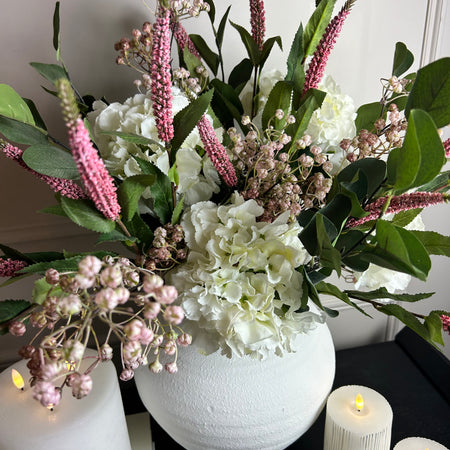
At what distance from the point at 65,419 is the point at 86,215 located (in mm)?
249

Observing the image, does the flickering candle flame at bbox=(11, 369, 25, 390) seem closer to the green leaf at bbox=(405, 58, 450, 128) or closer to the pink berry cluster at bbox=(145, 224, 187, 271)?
the pink berry cluster at bbox=(145, 224, 187, 271)

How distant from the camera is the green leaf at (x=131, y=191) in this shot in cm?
39

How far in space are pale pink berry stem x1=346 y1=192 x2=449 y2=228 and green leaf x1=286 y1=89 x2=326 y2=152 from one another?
11cm

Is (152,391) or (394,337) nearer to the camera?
(152,391)

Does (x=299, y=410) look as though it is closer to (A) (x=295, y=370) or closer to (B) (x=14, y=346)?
(A) (x=295, y=370)

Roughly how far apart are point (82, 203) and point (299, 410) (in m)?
0.35

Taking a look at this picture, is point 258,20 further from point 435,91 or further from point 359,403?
point 359,403

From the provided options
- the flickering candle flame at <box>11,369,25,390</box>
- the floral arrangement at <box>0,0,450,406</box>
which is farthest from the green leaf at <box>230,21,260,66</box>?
the flickering candle flame at <box>11,369,25,390</box>

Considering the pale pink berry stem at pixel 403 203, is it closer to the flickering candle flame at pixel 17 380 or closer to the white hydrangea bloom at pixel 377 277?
the white hydrangea bloom at pixel 377 277

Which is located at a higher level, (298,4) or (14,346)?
(298,4)

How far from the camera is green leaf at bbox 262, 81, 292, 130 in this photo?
19.6 inches

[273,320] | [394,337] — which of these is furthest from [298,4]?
[394,337]

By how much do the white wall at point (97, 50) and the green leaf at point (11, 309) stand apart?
0.96 feet

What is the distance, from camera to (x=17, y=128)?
42 centimetres
